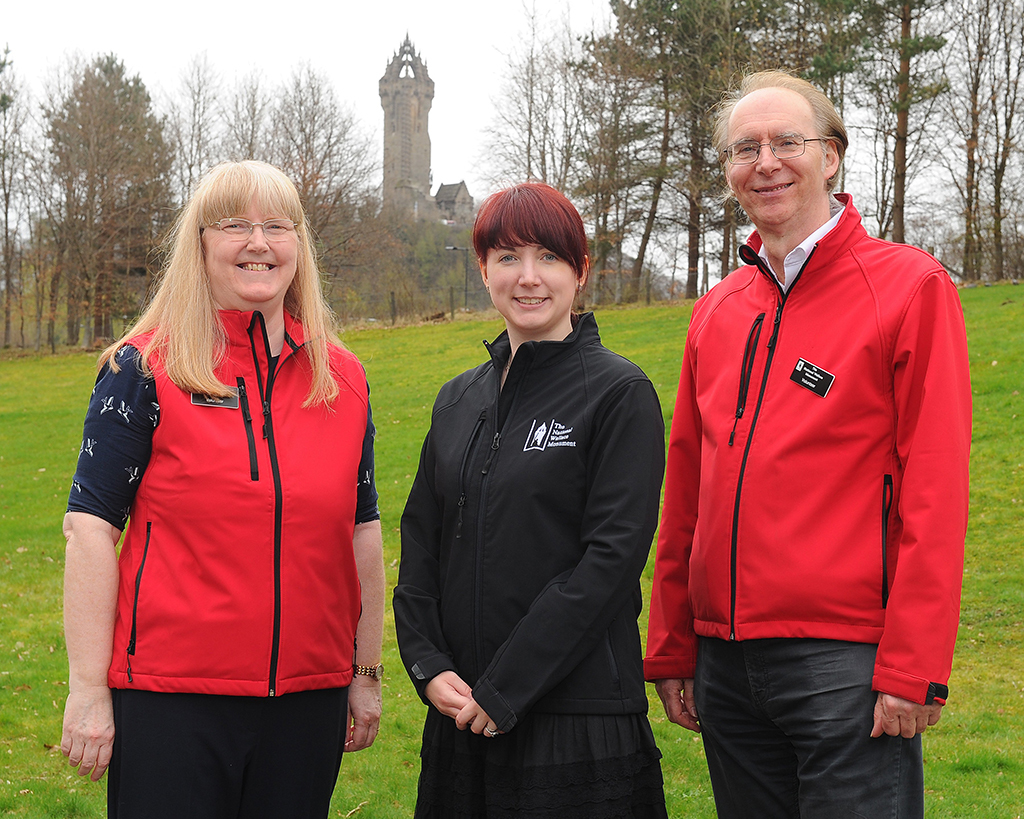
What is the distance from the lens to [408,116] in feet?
310

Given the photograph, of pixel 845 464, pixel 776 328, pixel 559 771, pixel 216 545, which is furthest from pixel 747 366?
pixel 216 545

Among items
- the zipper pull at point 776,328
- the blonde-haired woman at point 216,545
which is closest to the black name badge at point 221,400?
the blonde-haired woman at point 216,545

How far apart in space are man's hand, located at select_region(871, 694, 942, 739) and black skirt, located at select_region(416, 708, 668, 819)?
0.57 m

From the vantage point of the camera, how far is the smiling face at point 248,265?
2.57 meters

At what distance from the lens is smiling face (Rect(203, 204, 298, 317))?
2570 mm

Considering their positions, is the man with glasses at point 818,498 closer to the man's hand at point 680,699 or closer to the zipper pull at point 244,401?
the man's hand at point 680,699

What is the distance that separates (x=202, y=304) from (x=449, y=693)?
131 centimetres

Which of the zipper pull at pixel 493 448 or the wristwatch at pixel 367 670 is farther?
the wristwatch at pixel 367 670

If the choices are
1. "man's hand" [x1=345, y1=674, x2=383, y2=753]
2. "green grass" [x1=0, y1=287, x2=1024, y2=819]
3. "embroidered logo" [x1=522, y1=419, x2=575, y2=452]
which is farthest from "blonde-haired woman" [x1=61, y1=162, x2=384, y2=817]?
"green grass" [x1=0, y1=287, x2=1024, y2=819]

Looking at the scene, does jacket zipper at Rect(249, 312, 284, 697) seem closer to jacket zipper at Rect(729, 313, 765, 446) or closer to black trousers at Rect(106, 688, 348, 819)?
black trousers at Rect(106, 688, 348, 819)

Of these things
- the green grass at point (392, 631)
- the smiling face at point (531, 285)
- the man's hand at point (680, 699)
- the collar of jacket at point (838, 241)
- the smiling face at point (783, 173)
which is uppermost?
the smiling face at point (783, 173)

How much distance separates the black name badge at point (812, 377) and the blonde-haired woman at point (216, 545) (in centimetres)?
130

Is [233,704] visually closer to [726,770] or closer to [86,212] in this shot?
[726,770]

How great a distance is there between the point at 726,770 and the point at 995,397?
11.6 meters
